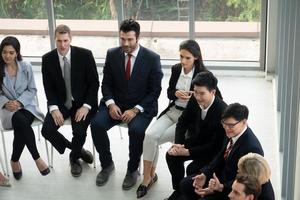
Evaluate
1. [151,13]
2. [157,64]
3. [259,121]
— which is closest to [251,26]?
[151,13]

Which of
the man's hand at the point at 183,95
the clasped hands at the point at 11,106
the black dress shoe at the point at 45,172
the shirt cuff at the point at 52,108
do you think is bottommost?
the black dress shoe at the point at 45,172

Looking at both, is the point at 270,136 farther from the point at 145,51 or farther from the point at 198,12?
the point at 198,12

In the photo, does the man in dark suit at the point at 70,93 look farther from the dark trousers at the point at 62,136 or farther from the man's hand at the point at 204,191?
the man's hand at the point at 204,191

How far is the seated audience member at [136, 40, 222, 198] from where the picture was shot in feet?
16.8

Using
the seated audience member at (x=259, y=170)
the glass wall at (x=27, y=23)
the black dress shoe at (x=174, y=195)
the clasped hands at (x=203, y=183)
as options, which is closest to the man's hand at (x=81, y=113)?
the black dress shoe at (x=174, y=195)

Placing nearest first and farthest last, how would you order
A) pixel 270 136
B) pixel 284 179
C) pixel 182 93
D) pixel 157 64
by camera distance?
pixel 284 179 → pixel 182 93 → pixel 157 64 → pixel 270 136

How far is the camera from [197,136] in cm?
484

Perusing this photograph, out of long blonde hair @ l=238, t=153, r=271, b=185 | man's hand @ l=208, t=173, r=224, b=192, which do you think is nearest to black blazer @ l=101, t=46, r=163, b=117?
man's hand @ l=208, t=173, r=224, b=192

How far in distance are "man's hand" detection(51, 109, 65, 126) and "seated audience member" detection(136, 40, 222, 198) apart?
871mm

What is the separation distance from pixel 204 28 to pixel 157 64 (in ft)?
9.05

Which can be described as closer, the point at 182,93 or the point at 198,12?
the point at 182,93

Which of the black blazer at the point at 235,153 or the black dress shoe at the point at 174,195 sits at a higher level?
the black blazer at the point at 235,153

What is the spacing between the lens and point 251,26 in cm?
798

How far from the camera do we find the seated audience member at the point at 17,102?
548 centimetres
